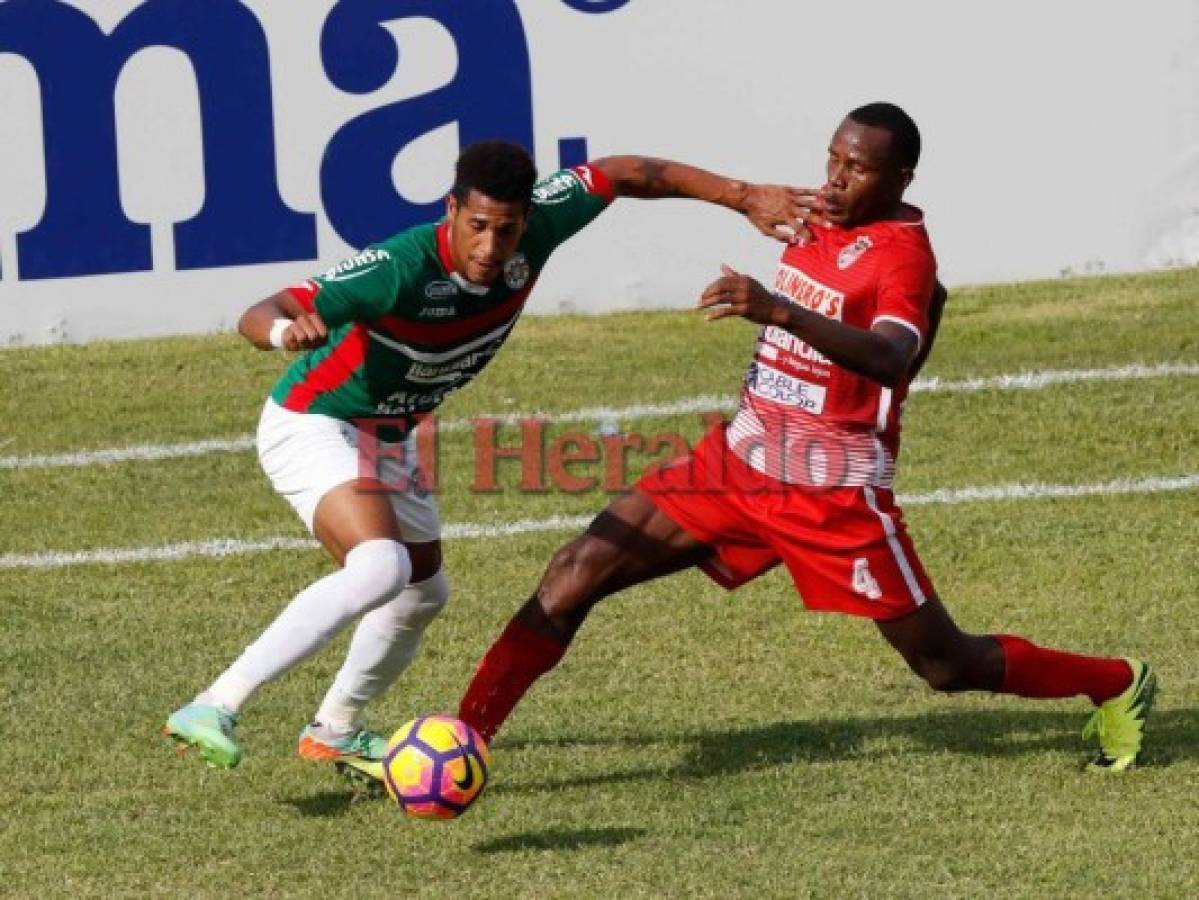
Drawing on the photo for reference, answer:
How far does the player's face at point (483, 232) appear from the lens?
25.9 ft

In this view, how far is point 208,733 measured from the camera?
768 cm

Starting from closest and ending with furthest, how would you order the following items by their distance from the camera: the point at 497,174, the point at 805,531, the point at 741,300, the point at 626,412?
1. the point at 741,300
2. the point at 497,174
3. the point at 805,531
4. the point at 626,412

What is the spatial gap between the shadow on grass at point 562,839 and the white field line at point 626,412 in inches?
211

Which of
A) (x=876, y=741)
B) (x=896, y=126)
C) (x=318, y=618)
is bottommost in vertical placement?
(x=876, y=741)

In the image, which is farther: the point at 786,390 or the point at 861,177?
the point at 786,390

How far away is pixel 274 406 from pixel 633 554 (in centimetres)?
135

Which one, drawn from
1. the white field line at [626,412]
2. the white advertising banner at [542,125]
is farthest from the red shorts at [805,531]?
the white advertising banner at [542,125]

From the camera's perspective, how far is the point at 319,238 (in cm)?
1389

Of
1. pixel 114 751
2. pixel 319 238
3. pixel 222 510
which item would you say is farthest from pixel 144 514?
pixel 114 751

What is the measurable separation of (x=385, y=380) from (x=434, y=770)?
138 cm

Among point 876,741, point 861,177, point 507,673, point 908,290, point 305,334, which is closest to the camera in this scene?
point 305,334

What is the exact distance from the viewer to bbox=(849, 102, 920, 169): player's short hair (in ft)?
26.7

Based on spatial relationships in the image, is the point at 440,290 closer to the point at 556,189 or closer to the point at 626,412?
the point at 556,189

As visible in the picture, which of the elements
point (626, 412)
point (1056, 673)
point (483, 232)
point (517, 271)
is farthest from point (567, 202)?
point (626, 412)
